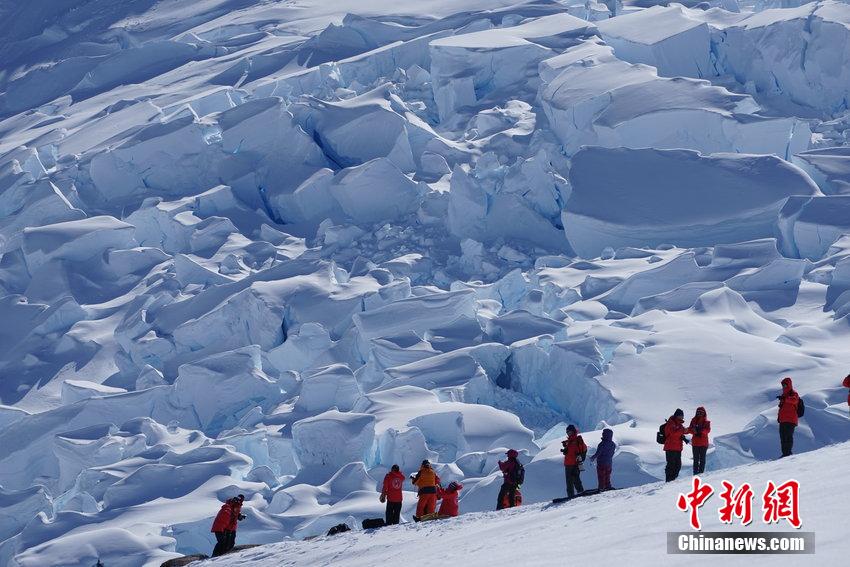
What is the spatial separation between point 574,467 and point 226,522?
2.93 metres

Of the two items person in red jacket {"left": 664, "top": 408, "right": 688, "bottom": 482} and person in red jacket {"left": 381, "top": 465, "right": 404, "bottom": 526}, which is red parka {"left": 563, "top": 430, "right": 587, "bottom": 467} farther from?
person in red jacket {"left": 381, "top": 465, "right": 404, "bottom": 526}

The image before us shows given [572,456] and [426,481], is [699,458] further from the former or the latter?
[426,481]

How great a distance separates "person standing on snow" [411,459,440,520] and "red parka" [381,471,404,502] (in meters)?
0.12

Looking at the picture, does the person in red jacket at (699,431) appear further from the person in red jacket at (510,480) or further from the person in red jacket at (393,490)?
the person in red jacket at (393,490)

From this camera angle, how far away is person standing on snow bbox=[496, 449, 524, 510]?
10.2 m

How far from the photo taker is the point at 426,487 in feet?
33.5

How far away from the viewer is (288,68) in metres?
27.8

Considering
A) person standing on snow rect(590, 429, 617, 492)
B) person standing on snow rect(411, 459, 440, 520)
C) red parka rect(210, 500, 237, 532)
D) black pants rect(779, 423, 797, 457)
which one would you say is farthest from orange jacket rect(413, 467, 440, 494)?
black pants rect(779, 423, 797, 457)

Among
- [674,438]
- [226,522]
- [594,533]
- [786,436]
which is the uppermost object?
[594,533]

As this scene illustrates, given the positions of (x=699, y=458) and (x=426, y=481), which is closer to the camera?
(x=699, y=458)

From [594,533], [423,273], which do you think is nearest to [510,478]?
[594,533]

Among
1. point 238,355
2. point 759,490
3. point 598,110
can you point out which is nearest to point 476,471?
point 238,355

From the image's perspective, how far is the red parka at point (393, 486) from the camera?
33.7 feet

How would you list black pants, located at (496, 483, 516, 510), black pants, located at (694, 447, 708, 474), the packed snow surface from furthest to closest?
1. the packed snow surface
2. black pants, located at (496, 483, 516, 510)
3. black pants, located at (694, 447, 708, 474)
